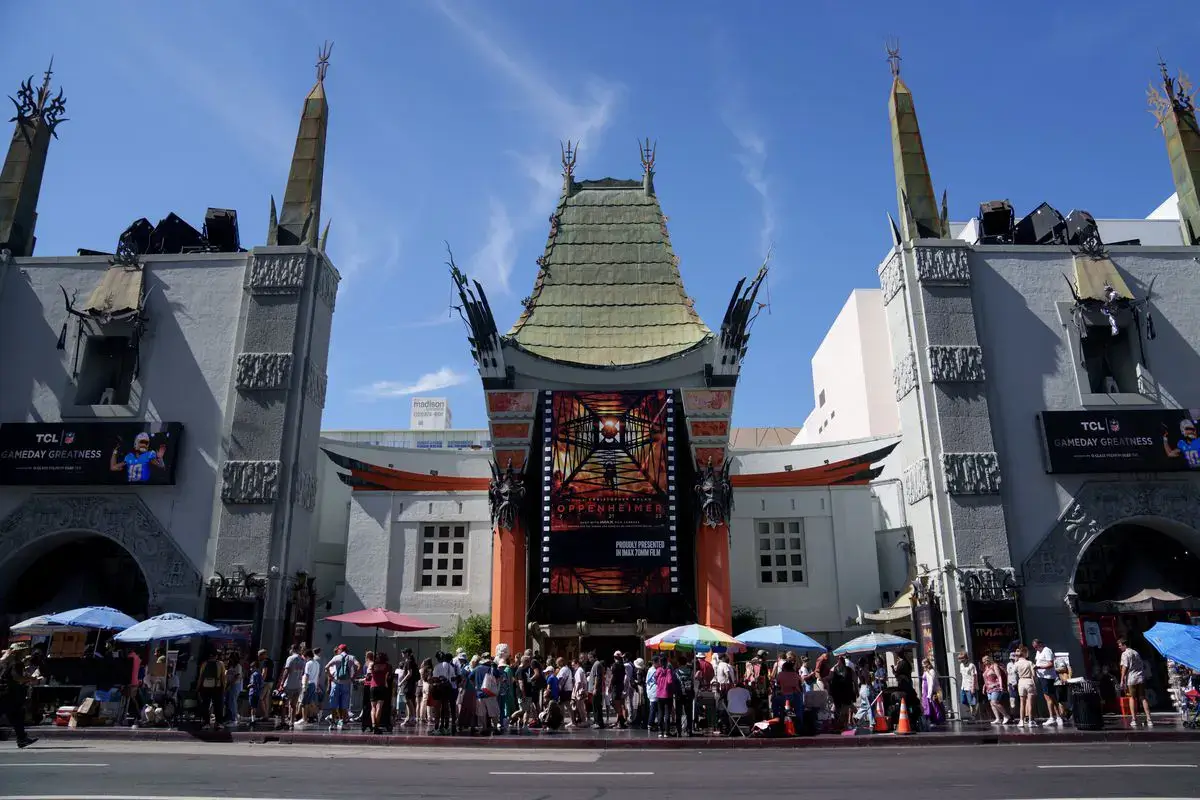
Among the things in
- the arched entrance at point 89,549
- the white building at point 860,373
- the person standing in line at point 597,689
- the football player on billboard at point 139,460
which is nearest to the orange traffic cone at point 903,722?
the person standing in line at point 597,689

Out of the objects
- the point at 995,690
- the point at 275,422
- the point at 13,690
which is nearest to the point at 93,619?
the point at 13,690

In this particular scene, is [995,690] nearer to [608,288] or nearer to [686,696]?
[686,696]

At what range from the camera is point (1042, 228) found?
78.5 feet

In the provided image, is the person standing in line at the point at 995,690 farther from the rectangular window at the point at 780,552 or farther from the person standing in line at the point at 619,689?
the rectangular window at the point at 780,552

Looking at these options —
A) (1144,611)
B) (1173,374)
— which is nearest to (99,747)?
(1144,611)

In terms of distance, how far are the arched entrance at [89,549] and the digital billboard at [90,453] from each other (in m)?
0.51

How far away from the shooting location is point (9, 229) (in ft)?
76.6

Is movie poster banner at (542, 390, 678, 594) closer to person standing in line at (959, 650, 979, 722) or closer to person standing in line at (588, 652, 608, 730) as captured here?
person standing in line at (588, 652, 608, 730)

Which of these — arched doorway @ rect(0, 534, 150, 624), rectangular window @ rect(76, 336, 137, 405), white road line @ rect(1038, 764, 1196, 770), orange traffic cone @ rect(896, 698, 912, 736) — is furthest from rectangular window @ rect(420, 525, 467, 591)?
white road line @ rect(1038, 764, 1196, 770)

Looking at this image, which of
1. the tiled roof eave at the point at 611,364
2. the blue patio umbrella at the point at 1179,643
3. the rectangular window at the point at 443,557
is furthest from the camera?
the rectangular window at the point at 443,557

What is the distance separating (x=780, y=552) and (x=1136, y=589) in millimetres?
11475

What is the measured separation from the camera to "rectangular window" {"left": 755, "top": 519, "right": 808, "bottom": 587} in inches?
1166

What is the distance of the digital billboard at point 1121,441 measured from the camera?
20062mm

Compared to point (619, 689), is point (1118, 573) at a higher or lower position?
higher
